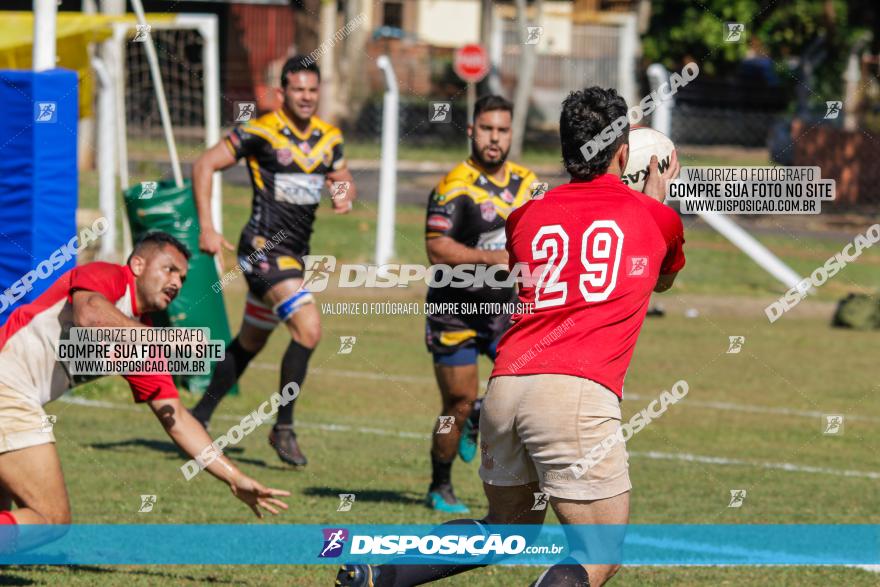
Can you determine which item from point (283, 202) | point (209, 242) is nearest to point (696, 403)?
point (283, 202)

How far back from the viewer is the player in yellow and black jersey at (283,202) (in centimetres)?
946

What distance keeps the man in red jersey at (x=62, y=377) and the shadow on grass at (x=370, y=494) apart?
228 cm

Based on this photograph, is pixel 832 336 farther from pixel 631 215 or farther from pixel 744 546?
pixel 631 215

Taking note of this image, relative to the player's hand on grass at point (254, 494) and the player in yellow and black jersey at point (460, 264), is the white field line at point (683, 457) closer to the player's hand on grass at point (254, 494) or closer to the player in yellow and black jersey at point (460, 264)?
the player in yellow and black jersey at point (460, 264)

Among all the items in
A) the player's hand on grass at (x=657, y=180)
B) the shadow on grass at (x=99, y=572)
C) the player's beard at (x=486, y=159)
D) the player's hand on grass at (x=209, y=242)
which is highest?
the player's hand on grass at (x=657, y=180)

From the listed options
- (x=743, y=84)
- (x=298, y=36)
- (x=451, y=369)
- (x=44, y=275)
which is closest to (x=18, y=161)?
(x=44, y=275)

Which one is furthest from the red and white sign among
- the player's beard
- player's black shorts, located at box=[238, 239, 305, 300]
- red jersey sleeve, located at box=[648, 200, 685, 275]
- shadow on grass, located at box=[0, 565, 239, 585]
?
red jersey sleeve, located at box=[648, 200, 685, 275]

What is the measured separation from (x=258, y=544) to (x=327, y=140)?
3.53 m

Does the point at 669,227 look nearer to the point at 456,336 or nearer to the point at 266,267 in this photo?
the point at 456,336

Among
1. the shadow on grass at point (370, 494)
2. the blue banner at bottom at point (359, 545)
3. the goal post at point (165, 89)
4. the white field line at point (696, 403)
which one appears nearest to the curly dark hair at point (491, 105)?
the shadow on grass at point (370, 494)

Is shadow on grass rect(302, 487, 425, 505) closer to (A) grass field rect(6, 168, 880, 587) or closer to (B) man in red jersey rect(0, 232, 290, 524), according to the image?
(A) grass field rect(6, 168, 880, 587)

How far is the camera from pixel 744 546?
7.46m

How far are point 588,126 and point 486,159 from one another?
3269 millimetres

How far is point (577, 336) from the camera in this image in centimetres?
493
